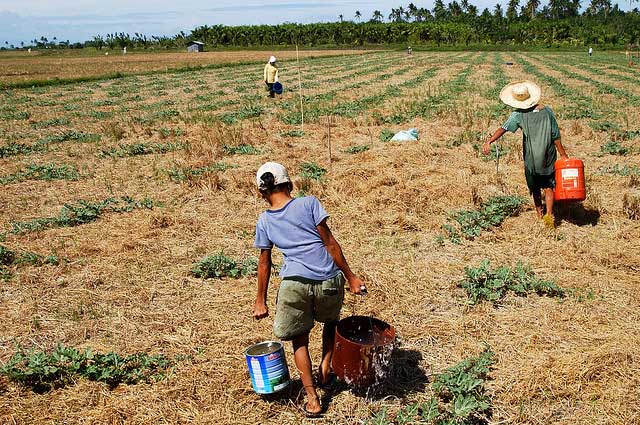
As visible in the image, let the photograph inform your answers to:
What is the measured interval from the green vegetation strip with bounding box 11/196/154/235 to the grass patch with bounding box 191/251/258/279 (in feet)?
8.75

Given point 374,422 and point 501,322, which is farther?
point 501,322

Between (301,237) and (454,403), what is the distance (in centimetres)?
159

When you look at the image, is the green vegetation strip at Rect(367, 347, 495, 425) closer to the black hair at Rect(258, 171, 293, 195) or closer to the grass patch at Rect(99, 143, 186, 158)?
the black hair at Rect(258, 171, 293, 195)

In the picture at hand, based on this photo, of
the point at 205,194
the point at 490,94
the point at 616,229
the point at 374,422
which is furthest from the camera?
the point at 490,94

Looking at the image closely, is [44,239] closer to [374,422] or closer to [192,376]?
[192,376]

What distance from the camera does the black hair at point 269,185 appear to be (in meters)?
3.41

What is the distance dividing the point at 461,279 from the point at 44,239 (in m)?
5.47

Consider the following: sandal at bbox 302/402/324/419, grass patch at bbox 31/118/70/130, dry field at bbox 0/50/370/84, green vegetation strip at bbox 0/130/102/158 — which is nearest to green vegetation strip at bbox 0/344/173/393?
sandal at bbox 302/402/324/419

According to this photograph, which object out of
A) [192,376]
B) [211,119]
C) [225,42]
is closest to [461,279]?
[192,376]

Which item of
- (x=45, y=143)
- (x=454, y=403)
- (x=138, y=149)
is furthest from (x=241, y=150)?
(x=454, y=403)

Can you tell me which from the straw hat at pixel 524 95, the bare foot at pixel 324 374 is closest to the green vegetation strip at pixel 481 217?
the straw hat at pixel 524 95

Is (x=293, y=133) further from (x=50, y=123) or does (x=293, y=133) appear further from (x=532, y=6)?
(x=532, y=6)

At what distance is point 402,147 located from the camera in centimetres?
1086

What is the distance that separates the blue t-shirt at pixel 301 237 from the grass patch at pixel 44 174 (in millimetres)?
8058
